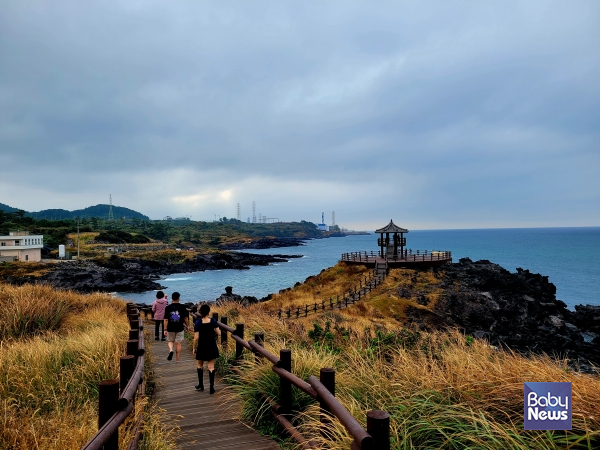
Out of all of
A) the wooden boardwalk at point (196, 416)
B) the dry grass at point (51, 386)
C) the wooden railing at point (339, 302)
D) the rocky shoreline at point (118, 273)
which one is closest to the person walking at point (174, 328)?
the wooden boardwalk at point (196, 416)

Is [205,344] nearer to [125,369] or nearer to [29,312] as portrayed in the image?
[125,369]

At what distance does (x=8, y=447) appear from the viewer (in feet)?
12.0

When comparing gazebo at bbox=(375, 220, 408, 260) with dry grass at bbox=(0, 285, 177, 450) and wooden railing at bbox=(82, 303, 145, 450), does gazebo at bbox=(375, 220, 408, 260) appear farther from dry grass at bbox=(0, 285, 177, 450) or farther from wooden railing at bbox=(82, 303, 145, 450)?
wooden railing at bbox=(82, 303, 145, 450)

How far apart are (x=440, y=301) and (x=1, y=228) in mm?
99960

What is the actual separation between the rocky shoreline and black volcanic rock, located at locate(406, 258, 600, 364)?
38449 millimetres

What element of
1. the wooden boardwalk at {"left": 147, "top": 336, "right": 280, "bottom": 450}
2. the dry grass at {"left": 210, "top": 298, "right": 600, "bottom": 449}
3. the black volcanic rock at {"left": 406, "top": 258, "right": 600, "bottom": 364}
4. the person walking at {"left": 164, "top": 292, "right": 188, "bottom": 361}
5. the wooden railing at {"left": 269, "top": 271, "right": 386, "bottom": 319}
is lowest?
the black volcanic rock at {"left": 406, "top": 258, "right": 600, "bottom": 364}

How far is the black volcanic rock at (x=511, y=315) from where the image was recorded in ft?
81.1

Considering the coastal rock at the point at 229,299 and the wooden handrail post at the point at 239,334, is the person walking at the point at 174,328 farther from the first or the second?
the coastal rock at the point at 229,299

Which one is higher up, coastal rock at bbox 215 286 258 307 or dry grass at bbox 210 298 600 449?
dry grass at bbox 210 298 600 449

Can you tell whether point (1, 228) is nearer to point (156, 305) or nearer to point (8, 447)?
point (156, 305)

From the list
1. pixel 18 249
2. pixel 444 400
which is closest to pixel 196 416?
pixel 444 400

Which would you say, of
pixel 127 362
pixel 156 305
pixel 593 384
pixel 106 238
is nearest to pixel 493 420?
pixel 593 384

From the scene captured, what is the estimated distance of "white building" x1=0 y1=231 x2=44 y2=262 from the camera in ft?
208

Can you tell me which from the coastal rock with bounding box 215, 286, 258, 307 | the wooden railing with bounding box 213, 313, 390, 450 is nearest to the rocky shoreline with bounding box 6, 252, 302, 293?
the coastal rock with bounding box 215, 286, 258, 307
